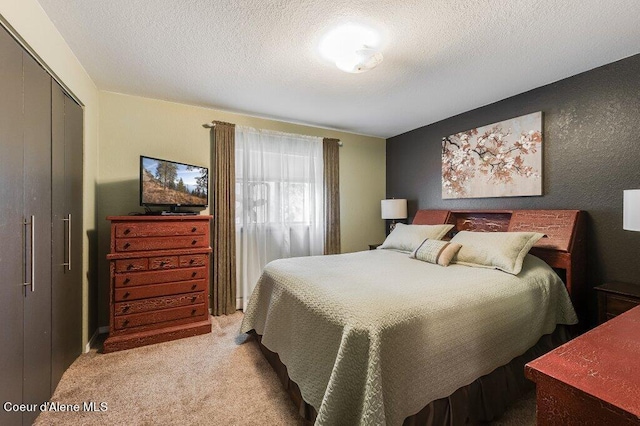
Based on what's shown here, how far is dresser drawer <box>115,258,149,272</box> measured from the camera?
7.77 ft

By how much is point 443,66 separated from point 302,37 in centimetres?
126

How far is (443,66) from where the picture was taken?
7.54 ft

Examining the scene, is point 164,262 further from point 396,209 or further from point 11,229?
point 396,209

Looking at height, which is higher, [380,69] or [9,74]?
[380,69]

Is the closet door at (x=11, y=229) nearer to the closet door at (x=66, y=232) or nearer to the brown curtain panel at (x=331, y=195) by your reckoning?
the closet door at (x=66, y=232)

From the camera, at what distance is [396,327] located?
1.26 m

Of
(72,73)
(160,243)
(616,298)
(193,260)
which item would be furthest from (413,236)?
(72,73)

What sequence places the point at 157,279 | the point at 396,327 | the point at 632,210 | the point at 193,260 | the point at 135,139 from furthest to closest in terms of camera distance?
the point at 135,139 < the point at 193,260 < the point at 157,279 < the point at 632,210 < the point at 396,327

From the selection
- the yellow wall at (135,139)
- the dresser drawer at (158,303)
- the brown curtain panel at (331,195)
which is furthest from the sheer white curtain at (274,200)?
the dresser drawer at (158,303)

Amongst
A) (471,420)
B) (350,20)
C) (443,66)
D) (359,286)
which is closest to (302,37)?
(350,20)

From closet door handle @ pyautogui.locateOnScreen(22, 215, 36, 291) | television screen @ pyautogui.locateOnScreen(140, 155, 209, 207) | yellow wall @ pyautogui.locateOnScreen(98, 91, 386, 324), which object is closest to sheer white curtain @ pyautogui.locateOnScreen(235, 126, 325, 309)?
yellow wall @ pyautogui.locateOnScreen(98, 91, 386, 324)

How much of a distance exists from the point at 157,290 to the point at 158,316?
0.25 metres

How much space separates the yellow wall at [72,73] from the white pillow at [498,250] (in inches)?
131

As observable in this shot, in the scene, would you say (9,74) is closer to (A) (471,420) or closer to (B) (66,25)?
(B) (66,25)
